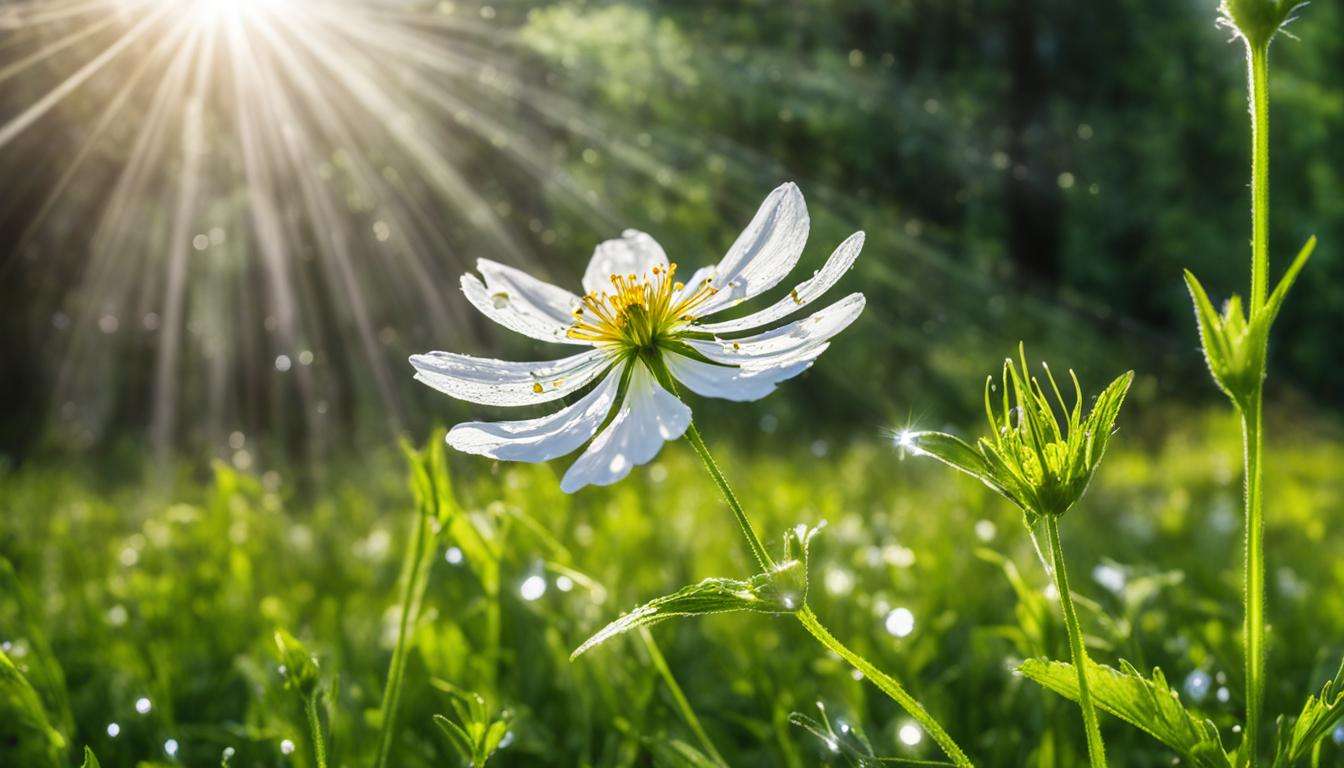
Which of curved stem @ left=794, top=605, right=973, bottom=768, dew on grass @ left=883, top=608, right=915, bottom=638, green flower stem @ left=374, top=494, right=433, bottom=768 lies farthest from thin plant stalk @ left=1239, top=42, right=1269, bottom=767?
green flower stem @ left=374, top=494, right=433, bottom=768

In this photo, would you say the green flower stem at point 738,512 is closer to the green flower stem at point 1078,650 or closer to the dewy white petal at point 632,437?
the dewy white petal at point 632,437

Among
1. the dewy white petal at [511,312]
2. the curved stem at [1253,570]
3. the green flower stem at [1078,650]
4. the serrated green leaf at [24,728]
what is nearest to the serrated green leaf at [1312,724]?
the curved stem at [1253,570]

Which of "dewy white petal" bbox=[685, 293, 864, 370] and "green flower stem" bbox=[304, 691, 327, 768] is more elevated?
"dewy white petal" bbox=[685, 293, 864, 370]

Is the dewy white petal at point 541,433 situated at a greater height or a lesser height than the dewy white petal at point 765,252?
lesser

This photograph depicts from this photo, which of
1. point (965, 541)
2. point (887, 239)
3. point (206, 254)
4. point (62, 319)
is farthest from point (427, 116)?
point (965, 541)

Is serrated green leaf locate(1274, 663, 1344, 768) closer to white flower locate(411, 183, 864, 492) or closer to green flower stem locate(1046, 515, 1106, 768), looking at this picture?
green flower stem locate(1046, 515, 1106, 768)

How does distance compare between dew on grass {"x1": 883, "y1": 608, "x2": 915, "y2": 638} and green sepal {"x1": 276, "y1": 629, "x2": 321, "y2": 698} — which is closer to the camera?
green sepal {"x1": 276, "y1": 629, "x2": 321, "y2": 698}

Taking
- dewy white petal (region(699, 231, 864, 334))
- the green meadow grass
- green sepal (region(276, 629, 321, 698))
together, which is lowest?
the green meadow grass

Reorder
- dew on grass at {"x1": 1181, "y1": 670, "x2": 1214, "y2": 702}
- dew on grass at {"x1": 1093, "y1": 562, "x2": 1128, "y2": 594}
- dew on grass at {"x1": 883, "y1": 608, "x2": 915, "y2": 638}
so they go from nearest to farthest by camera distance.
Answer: dew on grass at {"x1": 1181, "y1": 670, "x2": 1214, "y2": 702} → dew on grass at {"x1": 883, "y1": 608, "x2": 915, "y2": 638} → dew on grass at {"x1": 1093, "y1": 562, "x2": 1128, "y2": 594}
